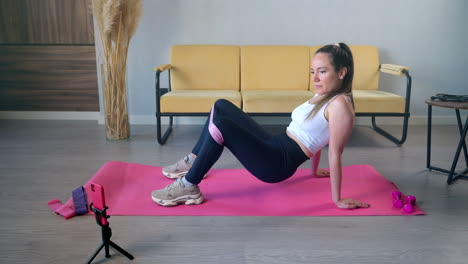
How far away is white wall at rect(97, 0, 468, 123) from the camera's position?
3717 mm

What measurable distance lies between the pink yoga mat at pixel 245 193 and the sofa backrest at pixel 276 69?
1.24m

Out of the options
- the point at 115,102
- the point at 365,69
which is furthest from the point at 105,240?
the point at 365,69

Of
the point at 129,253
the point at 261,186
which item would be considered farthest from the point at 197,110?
the point at 129,253

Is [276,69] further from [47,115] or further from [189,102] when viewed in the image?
[47,115]

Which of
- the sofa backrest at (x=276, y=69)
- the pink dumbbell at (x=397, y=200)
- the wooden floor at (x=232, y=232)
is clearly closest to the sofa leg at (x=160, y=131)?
the wooden floor at (x=232, y=232)

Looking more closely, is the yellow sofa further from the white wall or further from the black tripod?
the black tripod

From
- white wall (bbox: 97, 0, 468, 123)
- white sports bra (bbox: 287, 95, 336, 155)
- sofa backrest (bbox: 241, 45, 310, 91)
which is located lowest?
white sports bra (bbox: 287, 95, 336, 155)

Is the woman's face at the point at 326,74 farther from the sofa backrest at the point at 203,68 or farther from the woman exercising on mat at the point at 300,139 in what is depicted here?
the sofa backrest at the point at 203,68

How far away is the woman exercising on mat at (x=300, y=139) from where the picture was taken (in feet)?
5.60

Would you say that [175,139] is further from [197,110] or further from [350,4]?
[350,4]

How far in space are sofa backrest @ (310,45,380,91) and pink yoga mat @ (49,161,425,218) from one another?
1246 mm

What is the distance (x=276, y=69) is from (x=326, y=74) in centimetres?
185

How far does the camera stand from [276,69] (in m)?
3.54

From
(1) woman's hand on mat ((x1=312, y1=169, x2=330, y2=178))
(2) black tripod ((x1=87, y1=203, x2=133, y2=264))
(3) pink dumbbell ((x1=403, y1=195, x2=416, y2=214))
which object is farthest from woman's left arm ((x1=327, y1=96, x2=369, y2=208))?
(2) black tripod ((x1=87, y1=203, x2=133, y2=264))
